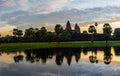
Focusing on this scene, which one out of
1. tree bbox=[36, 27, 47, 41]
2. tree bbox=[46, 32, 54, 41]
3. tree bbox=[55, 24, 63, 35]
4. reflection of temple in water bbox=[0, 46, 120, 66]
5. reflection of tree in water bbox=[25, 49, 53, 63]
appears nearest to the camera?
reflection of temple in water bbox=[0, 46, 120, 66]

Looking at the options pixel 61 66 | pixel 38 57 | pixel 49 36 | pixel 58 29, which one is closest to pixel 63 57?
pixel 38 57

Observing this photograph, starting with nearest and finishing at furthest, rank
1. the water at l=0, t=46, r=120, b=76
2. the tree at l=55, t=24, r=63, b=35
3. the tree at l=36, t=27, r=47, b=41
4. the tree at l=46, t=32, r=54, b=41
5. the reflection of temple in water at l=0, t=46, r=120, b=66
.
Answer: the water at l=0, t=46, r=120, b=76
the reflection of temple in water at l=0, t=46, r=120, b=66
the tree at l=46, t=32, r=54, b=41
the tree at l=55, t=24, r=63, b=35
the tree at l=36, t=27, r=47, b=41

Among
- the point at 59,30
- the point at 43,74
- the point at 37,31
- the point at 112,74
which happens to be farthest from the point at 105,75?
the point at 37,31

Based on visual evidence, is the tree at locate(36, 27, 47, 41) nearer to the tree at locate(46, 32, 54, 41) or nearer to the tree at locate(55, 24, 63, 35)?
the tree at locate(46, 32, 54, 41)

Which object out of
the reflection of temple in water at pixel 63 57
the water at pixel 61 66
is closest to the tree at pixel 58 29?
the reflection of temple in water at pixel 63 57

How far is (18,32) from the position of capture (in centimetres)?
19875

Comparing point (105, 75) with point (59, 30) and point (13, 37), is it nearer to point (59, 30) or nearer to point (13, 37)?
point (59, 30)

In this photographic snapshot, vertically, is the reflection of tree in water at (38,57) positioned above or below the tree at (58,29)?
below

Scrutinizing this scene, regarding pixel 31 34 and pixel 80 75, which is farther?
pixel 31 34

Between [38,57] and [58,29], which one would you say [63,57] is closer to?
[38,57]

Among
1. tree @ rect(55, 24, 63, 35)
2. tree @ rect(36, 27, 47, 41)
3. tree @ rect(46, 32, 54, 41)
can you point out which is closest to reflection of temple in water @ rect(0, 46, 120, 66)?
tree @ rect(46, 32, 54, 41)

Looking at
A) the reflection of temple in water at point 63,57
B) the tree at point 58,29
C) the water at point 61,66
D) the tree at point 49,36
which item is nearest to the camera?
the water at point 61,66

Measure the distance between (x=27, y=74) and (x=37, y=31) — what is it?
160 metres

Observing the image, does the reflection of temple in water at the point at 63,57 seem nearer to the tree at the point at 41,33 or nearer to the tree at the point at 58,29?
the tree at the point at 58,29
